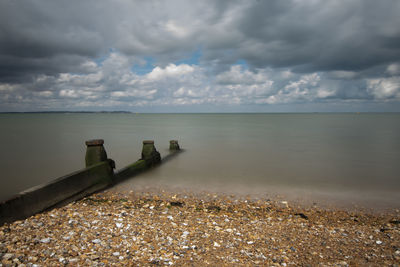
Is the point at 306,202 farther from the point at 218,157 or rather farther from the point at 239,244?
the point at 218,157

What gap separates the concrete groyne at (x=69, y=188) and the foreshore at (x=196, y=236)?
8.8 inches

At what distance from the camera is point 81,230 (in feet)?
16.0

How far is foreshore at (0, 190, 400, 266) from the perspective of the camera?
13.4 feet

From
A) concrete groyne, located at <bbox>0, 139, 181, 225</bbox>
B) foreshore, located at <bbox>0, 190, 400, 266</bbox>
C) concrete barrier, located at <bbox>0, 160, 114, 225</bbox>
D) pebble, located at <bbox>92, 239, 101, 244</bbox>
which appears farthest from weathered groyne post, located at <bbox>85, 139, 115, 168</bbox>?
pebble, located at <bbox>92, 239, 101, 244</bbox>

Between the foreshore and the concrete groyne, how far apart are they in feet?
0.74

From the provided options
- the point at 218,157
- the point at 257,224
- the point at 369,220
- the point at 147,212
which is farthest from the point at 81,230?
the point at 218,157

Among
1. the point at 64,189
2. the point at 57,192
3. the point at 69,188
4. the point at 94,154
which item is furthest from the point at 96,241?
the point at 94,154

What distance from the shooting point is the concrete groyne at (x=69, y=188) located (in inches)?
200

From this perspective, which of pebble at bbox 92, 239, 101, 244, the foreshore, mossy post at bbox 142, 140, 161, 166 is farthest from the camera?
mossy post at bbox 142, 140, 161, 166

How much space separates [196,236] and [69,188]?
395cm

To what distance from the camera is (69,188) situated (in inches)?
255

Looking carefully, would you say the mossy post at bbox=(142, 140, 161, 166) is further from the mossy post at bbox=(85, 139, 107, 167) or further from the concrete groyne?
the mossy post at bbox=(85, 139, 107, 167)

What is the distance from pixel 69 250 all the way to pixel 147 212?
7.56ft

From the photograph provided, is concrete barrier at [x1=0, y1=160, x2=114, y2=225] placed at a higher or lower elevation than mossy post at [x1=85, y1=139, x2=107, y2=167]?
lower
